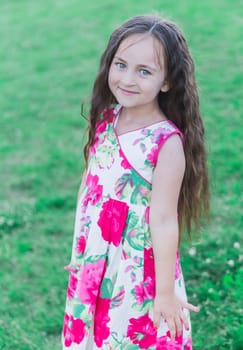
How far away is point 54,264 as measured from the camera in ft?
13.5

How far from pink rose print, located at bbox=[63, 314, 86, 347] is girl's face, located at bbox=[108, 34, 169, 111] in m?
0.78

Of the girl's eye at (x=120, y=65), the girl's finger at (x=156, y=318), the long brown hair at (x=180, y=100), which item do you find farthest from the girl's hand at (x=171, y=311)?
the girl's eye at (x=120, y=65)

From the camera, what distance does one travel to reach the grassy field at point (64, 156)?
3521mm

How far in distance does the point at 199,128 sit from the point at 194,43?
6.51 meters

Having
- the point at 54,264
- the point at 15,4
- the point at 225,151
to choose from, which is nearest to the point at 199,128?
the point at 54,264

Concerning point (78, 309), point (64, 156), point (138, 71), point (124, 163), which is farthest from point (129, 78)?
point (64, 156)

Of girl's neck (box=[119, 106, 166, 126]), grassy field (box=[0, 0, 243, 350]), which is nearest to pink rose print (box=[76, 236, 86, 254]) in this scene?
girl's neck (box=[119, 106, 166, 126])

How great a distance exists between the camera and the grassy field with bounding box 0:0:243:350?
11.6 ft

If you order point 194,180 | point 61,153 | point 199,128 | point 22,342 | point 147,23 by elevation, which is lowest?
point 22,342

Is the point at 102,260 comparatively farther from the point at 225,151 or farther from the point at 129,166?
the point at 225,151

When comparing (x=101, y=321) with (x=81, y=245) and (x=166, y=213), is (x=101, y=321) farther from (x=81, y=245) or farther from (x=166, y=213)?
(x=166, y=213)

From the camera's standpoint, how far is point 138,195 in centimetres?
236

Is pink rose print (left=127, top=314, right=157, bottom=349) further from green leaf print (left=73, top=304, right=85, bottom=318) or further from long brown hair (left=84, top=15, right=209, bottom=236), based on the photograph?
long brown hair (left=84, top=15, right=209, bottom=236)

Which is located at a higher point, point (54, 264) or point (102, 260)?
point (102, 260)
